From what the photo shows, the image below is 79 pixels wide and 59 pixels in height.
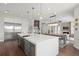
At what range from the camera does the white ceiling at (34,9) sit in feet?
7.52

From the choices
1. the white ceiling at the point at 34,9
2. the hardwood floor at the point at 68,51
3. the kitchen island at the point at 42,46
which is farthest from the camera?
the hardwood floor at the point at 68,51

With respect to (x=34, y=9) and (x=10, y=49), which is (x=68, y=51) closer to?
(x=34, y=9)

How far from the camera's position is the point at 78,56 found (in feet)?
7.83

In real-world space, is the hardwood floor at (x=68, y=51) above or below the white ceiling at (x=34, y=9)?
below

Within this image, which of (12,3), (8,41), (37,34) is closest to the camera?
(12,3)

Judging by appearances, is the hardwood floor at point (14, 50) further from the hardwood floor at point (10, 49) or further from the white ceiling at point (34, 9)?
the white ceiling at point (34, 9)

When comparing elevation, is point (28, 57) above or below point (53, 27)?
below

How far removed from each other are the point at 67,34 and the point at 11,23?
57.1 inches

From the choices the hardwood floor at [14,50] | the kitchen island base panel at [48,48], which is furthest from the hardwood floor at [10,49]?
the kitchen island base panel at [48,48]

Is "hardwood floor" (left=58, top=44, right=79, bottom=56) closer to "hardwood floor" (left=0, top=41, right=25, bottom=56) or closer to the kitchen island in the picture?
the kitchen island

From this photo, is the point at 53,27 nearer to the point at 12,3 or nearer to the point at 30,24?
the point at 30,24

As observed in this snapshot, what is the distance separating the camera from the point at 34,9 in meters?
2.35

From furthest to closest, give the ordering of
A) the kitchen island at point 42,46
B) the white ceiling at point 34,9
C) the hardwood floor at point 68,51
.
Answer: the hardwood floor at point 68,51 → the white ceiling at point 34,9 → the kitchen island at point 42,46

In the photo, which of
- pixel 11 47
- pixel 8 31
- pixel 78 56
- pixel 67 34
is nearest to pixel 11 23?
pixel 8 31
